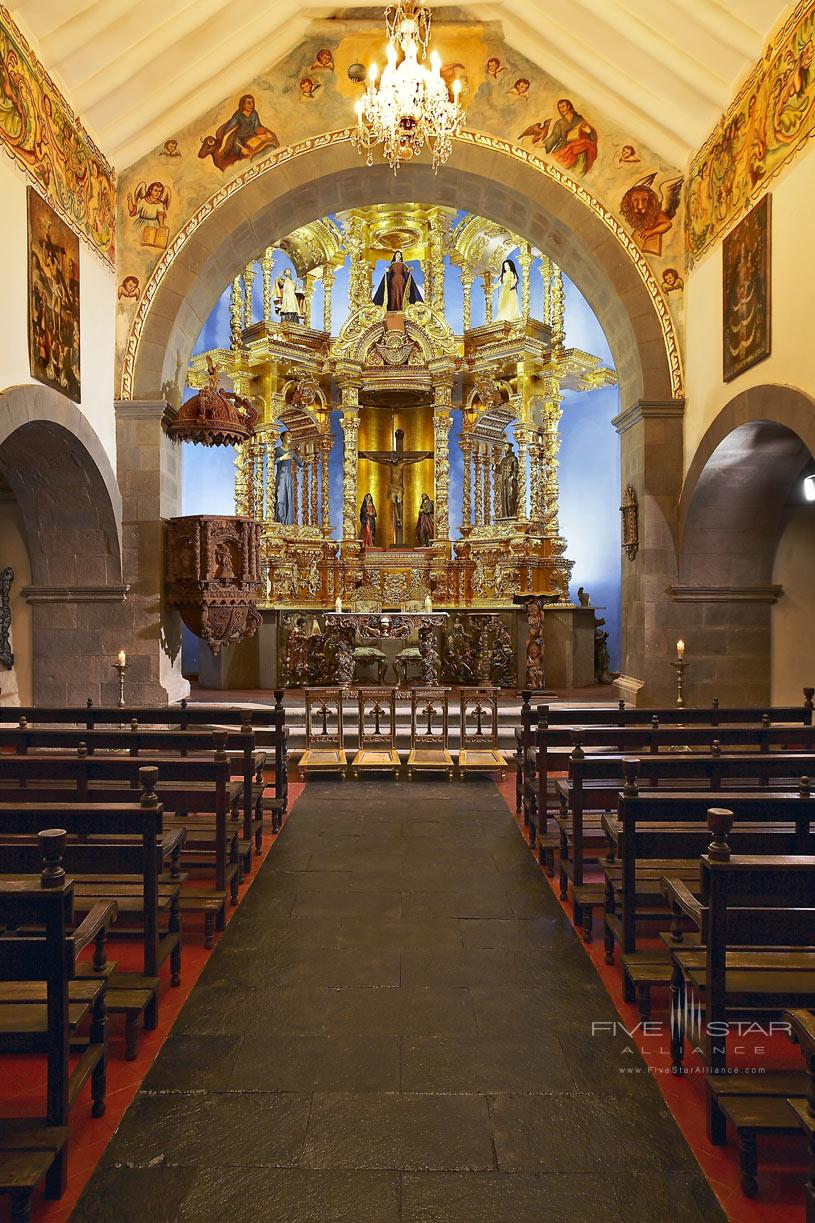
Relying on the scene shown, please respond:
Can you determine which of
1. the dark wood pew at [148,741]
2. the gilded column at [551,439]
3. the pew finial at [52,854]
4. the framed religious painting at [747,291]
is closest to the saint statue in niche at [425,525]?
the gilded column at [551,439]

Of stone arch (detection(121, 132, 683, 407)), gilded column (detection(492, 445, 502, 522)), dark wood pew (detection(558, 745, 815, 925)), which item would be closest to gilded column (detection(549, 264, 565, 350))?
gilded column (detection(492, 445, 502, 522))

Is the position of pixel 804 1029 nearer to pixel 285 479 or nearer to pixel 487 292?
pixel 285 479

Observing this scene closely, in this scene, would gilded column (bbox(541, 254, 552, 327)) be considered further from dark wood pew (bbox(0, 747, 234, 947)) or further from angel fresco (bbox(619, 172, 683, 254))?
dark wood pew (bbox(0, 747, 234, 947))

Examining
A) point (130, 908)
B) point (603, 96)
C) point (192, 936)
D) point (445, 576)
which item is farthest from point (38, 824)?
point (445, 576)

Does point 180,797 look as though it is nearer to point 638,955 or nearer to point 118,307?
point 638,955

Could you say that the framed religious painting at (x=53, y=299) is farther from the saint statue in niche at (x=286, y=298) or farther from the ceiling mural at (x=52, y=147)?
the saint statue in niche at (x=286, y=298)

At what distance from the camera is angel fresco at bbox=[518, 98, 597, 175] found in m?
9.17

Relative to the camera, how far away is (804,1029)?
1.92 metres

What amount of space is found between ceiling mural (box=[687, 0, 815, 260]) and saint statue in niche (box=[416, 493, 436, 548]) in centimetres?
651

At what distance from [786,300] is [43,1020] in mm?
7169

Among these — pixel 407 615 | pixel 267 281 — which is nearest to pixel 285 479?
pixel 267 281

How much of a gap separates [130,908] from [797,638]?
764cm

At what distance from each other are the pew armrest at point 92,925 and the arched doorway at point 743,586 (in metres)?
7.43

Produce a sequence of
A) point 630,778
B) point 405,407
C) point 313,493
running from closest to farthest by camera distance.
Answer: point 630,778, point 313,493, point 405,407
